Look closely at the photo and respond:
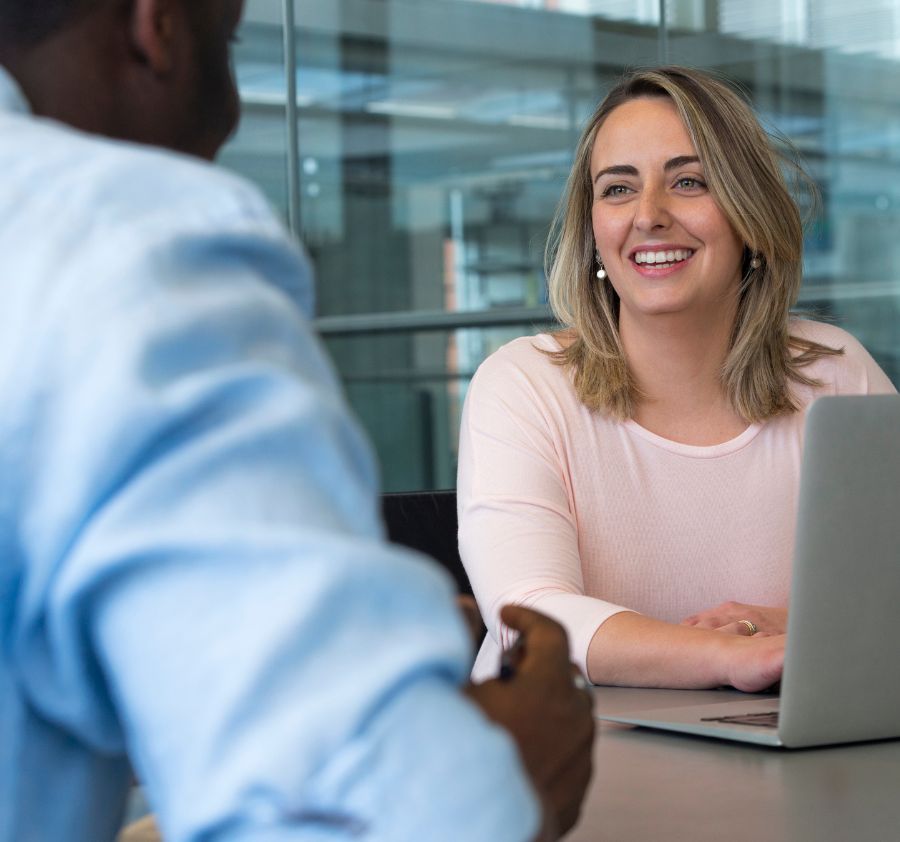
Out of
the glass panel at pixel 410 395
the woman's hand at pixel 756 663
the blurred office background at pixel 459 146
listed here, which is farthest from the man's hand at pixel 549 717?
the glass panel at pixel 410 395

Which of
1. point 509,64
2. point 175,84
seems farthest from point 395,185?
point 175,84

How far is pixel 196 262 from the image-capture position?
1.42 feet

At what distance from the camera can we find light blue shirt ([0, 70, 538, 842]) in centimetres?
39

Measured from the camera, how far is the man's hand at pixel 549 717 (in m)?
0.54

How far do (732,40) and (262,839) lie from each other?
4.52 meters

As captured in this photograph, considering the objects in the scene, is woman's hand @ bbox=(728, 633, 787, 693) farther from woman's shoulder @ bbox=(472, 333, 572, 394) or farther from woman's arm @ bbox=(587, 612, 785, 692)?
woman's shoulder @ bbox=(472, 333, 572, 394)

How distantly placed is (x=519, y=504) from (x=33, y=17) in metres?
1.35

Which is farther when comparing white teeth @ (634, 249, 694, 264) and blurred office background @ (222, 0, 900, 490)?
blurred office background @ (222, 0, 900, 490)

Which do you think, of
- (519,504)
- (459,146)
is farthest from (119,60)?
(459,146)

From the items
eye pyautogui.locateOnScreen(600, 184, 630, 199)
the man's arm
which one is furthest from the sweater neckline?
the man's arm

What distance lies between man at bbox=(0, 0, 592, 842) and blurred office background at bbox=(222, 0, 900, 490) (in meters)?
4.10

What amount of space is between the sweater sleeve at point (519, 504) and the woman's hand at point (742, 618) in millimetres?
125

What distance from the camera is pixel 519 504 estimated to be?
5.98 ft

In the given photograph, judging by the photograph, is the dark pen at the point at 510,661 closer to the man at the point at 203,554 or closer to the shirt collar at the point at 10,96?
the man at the point at 203,554
